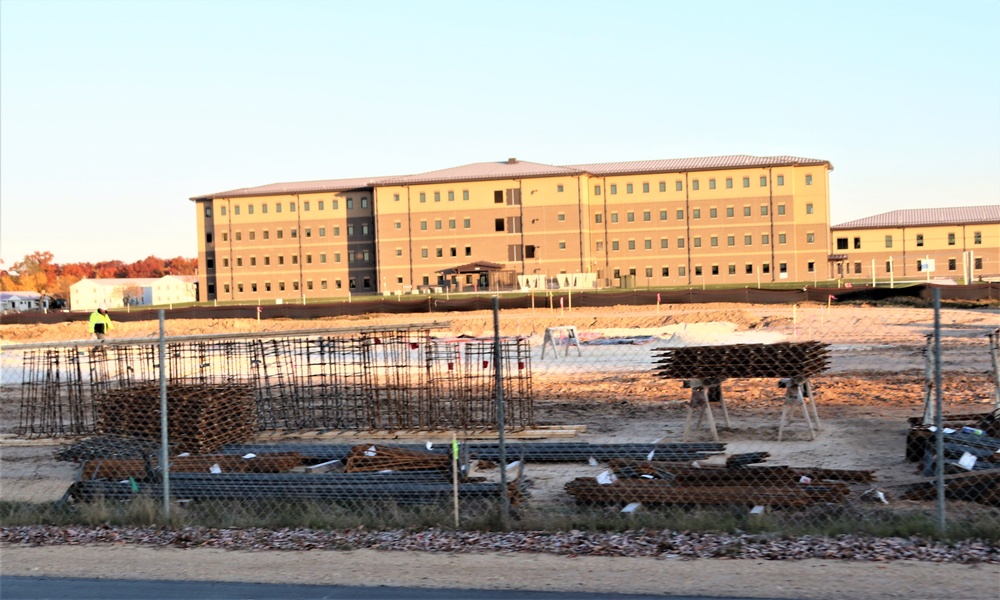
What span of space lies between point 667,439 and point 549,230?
6497 cm

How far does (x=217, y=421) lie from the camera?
47.2 feet

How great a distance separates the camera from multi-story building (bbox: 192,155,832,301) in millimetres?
76688

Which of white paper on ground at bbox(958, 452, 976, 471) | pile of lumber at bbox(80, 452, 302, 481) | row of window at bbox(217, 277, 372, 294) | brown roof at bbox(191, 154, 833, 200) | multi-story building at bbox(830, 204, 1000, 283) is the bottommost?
pile of lumber at bbox(80, 452, 302, 481)

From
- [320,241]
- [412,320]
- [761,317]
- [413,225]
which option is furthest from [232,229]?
[761,317]

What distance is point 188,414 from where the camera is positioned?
1405 centimetres

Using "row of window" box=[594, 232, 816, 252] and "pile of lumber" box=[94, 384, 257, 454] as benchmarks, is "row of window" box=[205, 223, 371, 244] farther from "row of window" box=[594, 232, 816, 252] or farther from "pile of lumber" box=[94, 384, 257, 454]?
"pile of lumber" box=[94, 384, 257, 454]

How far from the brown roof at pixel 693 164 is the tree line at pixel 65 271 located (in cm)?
7731

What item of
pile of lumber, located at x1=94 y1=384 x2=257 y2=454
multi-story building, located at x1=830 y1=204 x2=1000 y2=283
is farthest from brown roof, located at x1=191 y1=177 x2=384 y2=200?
pile of lumber, located at x1=94 y1=384 x2=257 y2=454

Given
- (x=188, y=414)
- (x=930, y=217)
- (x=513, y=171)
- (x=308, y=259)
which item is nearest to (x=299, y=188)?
(x=308, y=259)

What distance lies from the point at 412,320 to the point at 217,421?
36174 mm

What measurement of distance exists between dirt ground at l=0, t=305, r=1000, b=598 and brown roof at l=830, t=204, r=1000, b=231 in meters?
48.7

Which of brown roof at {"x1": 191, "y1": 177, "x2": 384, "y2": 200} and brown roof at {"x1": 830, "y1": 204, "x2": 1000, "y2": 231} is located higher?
brown roof at {"x1": 191, "y1": 177, "x2": 384, "y2": 200}

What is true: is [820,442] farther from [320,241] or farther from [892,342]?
[320,241]

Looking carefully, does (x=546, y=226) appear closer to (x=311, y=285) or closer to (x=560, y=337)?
(x=311, y=285)
